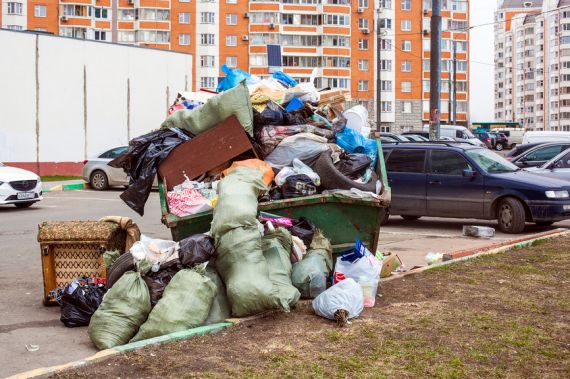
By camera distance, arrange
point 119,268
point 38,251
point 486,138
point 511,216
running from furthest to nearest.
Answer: point 486,138
point 511,216
point 38,251
point 119,268

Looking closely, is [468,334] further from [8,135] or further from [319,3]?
[319,3]

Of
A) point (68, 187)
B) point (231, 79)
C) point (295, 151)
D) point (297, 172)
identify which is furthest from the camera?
point (68, 187)

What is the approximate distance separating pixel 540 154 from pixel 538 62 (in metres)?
161

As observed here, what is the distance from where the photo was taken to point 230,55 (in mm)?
103812

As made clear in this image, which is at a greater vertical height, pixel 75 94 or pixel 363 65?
pixel 363 65

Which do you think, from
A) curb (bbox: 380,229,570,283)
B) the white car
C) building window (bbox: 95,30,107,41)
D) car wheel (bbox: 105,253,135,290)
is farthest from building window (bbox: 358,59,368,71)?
car wheel (bbox: 105,253,135,290)

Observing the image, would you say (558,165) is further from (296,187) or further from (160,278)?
(160,278)

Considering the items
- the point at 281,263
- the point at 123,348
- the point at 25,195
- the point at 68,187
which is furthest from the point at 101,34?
the point at 123,348

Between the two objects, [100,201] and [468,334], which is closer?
[468,334]

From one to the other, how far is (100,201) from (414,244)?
11.9m

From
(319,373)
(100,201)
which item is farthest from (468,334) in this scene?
(100,201)

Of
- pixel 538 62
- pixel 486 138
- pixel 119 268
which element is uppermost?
pixel 538 62

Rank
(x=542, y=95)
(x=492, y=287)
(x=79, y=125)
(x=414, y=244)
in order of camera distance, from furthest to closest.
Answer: (x=542, y=95)
(x=79, y=125)
(x=414, y=244)
(x=492, y=287)

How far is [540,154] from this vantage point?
23000 millimetres
